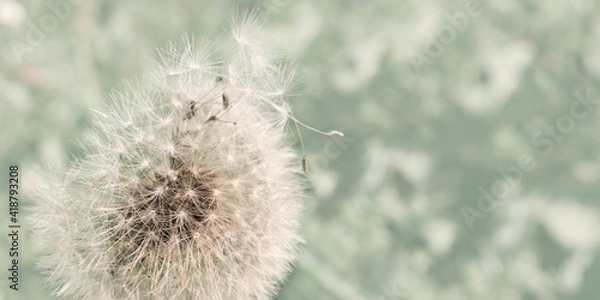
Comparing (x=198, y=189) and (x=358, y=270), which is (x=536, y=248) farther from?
(x=198, y=189)

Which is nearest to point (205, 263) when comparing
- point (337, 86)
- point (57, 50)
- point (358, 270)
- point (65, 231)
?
point (65, 231)

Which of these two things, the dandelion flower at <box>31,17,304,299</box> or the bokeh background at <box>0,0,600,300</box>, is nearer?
the dandelion flower at <box>31,17,304,299</box>

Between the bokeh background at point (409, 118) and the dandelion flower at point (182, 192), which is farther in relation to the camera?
the bokeh background at point (409, 118)

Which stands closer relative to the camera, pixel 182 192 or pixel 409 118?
pixel 182 192

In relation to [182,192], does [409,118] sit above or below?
above
